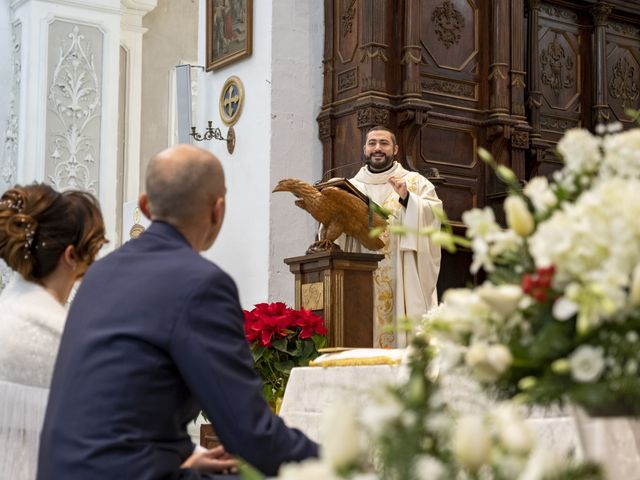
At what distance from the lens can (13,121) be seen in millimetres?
11969

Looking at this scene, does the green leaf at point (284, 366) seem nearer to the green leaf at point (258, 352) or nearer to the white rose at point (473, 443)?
the green leaf at point (258, 352)

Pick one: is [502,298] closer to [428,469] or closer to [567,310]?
[567,310]

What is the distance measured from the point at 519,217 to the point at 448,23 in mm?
7447

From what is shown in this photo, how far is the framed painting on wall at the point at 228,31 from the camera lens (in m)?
8.97

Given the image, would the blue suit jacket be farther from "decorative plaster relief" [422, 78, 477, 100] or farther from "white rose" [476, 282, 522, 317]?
"decorative plaster relief" [422, 78, 477, 100]

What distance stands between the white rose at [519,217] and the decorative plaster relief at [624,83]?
868cm

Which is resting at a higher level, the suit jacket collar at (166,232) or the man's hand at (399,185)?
the man's hand at (399,185)

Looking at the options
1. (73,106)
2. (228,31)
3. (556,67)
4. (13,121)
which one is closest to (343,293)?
(228,31)

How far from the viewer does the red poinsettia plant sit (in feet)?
19.1

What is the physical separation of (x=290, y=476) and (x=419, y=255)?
20.6 ft

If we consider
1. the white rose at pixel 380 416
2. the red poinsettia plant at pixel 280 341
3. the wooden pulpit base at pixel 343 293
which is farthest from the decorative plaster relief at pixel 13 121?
the white rose at pixel 380 416

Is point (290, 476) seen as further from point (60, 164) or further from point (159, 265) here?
point (60, 164)

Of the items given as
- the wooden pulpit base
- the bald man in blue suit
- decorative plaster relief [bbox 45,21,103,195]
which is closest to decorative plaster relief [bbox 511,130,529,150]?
the wooden pulpit base

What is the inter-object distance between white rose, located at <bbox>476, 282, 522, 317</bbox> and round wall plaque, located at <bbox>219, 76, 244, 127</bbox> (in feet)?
25.2
